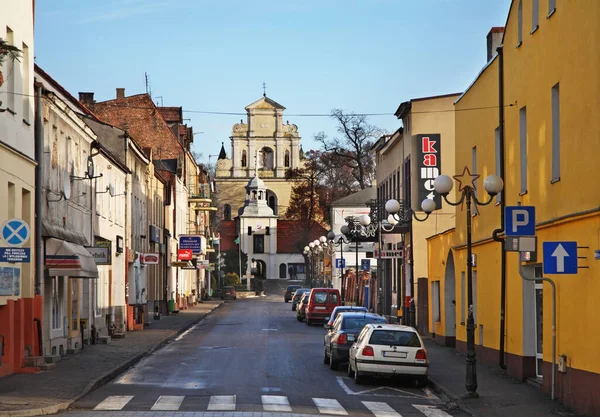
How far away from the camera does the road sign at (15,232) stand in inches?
760

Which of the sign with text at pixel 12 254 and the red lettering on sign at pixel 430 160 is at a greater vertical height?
the red lettering on sign at pixel 430 160

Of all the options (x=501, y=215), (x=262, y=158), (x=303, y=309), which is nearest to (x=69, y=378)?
(x=501, y=215)

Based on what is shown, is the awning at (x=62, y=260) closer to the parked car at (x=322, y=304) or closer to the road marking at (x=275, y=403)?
the road marking at (x=275, y=403)

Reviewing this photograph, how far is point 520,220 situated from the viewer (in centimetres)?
1897

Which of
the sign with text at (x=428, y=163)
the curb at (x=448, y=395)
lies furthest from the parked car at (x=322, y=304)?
the curb at (x=448, y=395)

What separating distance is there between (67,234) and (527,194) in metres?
13.3

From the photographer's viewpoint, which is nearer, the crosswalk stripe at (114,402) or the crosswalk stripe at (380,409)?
the crosswalk stripe at (380,409)

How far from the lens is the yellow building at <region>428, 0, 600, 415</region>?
17.0 meters

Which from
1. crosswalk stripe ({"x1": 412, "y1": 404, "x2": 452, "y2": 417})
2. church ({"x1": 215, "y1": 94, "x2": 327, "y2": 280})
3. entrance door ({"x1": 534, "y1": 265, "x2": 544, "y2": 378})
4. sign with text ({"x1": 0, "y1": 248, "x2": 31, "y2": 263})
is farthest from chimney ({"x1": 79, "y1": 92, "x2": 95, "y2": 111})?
church ({"x1": 215, "y1": 94, "x2": 327, "y2": 280})

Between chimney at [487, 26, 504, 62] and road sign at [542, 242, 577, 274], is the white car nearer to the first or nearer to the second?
road sign at [542, 242, 577, 274]

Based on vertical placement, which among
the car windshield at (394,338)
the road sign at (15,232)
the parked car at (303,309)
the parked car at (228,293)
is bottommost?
the parked car at (228,293)

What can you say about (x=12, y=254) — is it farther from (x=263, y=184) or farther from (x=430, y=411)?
(x=263, y=184)

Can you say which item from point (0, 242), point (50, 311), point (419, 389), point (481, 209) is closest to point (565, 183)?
point (419, 389)

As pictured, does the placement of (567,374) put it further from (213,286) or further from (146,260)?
(213,286)
